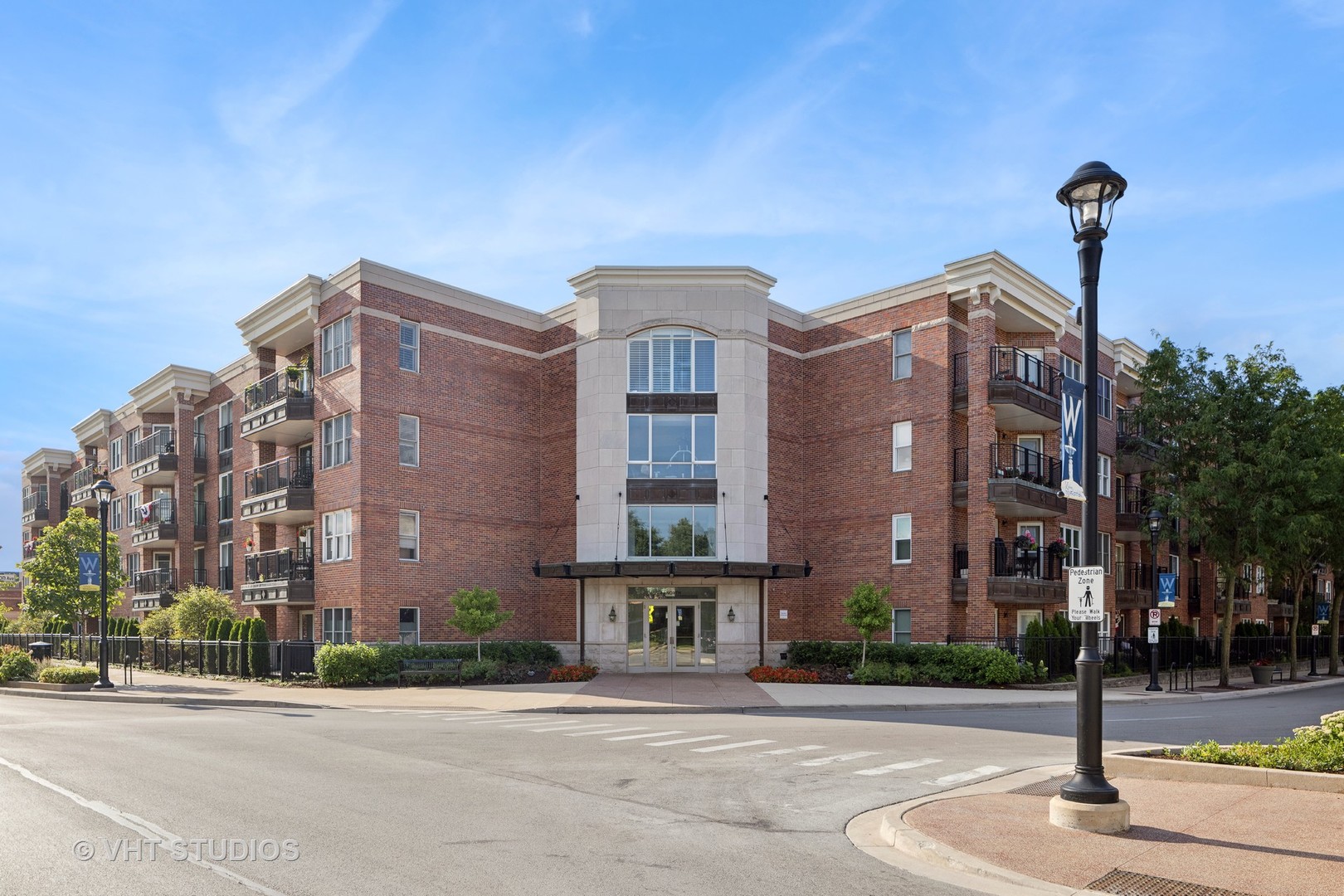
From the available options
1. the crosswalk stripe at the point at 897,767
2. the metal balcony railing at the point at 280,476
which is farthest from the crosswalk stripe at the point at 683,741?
the metal balcony railing at the point at 280,476

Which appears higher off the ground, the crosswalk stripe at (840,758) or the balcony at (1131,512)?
the balcony at (1131,512)

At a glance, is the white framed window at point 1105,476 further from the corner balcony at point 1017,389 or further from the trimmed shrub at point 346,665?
the trimmed shrub at point 346,665

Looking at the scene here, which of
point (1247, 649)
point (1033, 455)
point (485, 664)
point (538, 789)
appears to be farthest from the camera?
point (1247, 649)

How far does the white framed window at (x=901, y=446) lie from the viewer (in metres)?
33.8

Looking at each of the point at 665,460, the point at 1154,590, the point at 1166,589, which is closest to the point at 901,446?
the point at 665,460

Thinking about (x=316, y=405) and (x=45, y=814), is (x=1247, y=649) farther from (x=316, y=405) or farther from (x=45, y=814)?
(x=45, y=814)

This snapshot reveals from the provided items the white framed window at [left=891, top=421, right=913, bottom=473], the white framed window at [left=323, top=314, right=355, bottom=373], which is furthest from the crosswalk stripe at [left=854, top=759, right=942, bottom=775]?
A: the white framed window at [left=323, top=314, right=355, bottom=373]

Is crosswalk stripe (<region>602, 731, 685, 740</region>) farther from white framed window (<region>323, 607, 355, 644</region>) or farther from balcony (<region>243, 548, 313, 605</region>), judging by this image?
balcony (<region>243, 548, 313, 605</region>)

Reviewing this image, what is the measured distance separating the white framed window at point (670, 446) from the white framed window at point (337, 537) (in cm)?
885

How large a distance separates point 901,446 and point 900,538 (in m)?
2.94

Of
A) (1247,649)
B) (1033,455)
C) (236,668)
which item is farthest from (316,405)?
(1247,649)

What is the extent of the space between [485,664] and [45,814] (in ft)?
67.9

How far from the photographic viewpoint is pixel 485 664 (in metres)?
30.5

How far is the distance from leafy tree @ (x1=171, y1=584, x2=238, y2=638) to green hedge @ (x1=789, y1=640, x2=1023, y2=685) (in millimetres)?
21648
